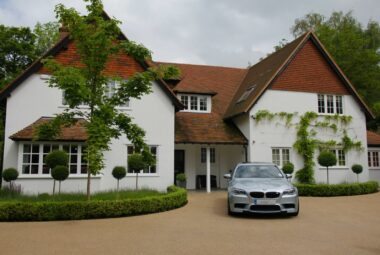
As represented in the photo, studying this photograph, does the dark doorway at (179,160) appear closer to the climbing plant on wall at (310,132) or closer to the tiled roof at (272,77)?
the tiled roof at (272,77)

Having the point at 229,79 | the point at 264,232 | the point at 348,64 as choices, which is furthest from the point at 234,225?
the point at 348,64

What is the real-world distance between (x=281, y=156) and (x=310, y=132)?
229cm

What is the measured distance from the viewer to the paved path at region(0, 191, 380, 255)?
6496 millimetres

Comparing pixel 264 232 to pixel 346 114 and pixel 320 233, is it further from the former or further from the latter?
pixel 346 114

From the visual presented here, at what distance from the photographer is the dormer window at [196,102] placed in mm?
20406

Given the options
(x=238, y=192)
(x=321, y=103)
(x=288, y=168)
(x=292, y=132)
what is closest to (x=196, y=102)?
(x=292, y=132)

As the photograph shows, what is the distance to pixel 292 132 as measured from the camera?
63.5 feet

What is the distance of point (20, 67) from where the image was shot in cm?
2770

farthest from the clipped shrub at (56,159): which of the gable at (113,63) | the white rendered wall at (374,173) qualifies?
the white rendered wall at (374,173)

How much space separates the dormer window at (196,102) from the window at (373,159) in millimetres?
11749

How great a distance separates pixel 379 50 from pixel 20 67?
3579cm

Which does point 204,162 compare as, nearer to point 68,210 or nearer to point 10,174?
point 10,174

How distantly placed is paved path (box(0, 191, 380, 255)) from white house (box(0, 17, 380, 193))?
19.4ft

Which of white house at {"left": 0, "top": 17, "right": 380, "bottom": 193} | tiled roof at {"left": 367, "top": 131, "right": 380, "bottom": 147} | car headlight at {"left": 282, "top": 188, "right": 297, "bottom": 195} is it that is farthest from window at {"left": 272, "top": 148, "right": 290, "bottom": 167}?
car headlight at {"left": 282, "top": 188, "right": 297, "bottom": 195}
